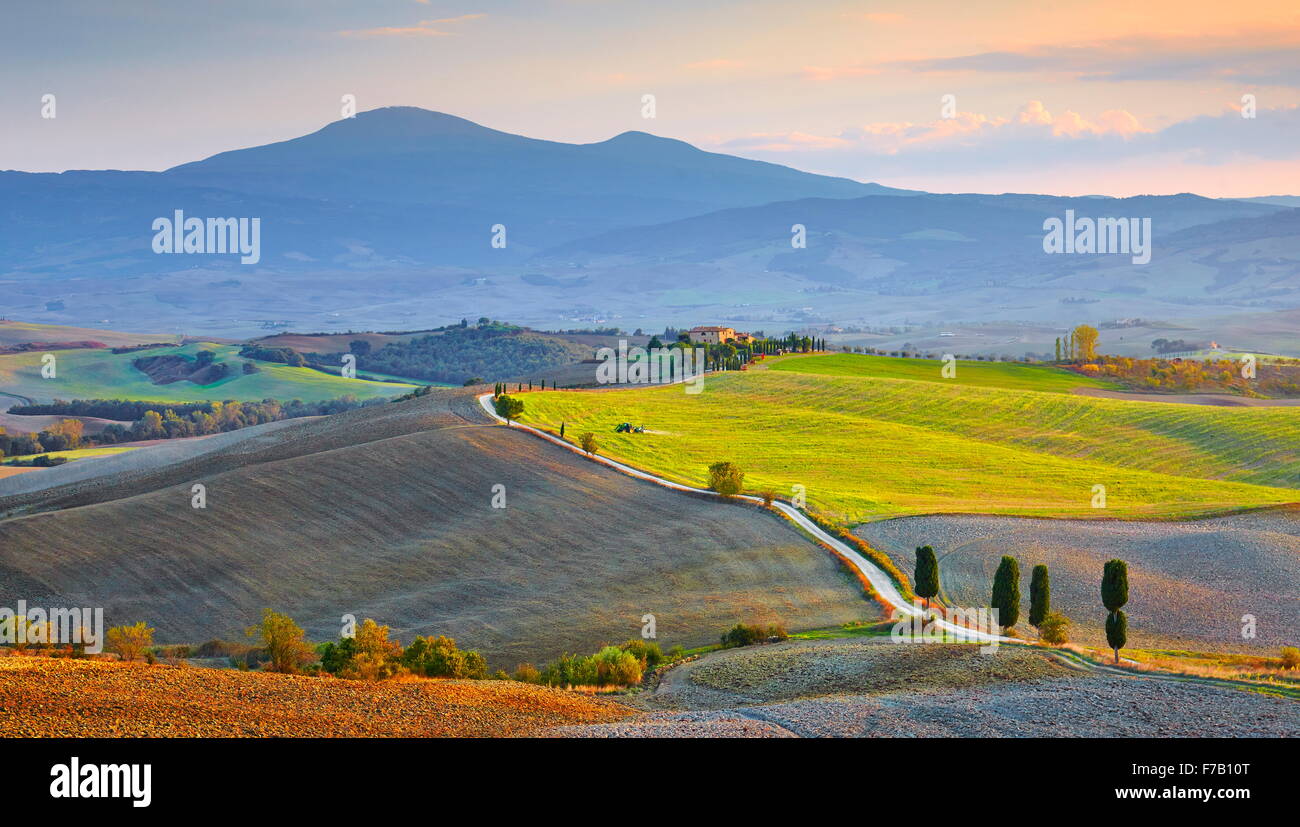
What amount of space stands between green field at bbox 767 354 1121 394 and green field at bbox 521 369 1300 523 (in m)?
9.59

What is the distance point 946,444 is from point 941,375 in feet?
139

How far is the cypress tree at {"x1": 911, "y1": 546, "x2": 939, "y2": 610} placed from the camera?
4372cm

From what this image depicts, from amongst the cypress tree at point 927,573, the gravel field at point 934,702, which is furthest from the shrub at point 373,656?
the cypress tree at point 927,573

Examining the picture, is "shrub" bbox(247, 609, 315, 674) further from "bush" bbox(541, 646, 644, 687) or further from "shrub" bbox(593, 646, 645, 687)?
"shrub" bbox(593, 646, 645, 687)

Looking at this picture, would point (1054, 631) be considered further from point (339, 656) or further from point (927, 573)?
point (339, 656)

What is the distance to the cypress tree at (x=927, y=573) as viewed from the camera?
1721 inches

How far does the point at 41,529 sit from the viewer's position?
54.1m

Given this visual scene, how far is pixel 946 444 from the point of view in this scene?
86.1m

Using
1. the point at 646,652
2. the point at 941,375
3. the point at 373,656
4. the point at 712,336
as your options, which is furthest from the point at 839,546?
the point at 712,336

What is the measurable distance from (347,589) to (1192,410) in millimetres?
73081

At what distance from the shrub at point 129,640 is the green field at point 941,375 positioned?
8642cm

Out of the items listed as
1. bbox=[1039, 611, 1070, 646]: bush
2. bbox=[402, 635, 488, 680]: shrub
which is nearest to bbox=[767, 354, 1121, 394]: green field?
bbox=[1039, 611, 1070, 646]: bush

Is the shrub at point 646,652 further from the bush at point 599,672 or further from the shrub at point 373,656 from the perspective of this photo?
the shrub at point 373,656
